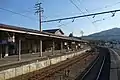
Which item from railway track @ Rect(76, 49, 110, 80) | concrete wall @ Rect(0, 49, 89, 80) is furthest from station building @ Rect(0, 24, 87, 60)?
railway track @ Rect(76, 49, 110, 80)

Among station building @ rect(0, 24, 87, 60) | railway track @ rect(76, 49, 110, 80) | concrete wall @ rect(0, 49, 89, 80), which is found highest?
station building @ rect(0, 24, 87, 60)

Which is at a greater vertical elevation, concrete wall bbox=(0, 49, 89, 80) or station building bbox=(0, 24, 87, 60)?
station building bbox=(0, 24, 87, 60)

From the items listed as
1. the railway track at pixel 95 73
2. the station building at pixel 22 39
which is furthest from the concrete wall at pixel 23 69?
the railway track at pixel 95 73

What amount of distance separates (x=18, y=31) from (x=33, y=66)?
4439 millimetres

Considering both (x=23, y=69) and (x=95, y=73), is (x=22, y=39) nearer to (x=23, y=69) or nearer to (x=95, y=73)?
(x=23, y=69)

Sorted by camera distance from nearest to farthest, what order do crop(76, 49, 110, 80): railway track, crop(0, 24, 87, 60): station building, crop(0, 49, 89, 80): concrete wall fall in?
crop(0, 49, 89, 80): concrete wall → crop(76, 49, 110, 80): railway track → crop(0, 24, 87, 60): station building

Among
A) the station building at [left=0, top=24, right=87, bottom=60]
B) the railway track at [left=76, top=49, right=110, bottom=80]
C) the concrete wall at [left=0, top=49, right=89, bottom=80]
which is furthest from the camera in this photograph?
the station building at [left=0, top=24, right=87, bottom=60]

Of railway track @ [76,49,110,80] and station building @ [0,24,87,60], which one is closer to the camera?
railway track @ [76,49,110,80]

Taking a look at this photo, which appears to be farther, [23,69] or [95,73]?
[95,73]

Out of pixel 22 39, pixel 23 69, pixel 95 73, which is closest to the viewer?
pixel 23 69

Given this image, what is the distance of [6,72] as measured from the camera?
1877 centimetres

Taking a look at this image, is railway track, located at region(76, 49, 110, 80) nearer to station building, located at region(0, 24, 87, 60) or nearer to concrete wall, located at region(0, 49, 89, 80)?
concrete wall, located at region(0, 49, 89, 80)

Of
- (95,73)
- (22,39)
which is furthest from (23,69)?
(22,39)

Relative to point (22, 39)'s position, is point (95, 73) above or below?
below
